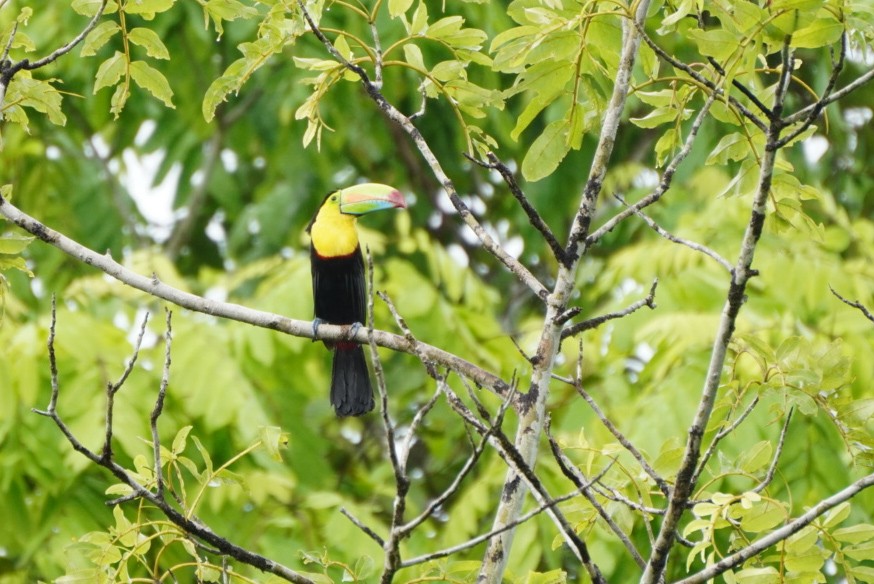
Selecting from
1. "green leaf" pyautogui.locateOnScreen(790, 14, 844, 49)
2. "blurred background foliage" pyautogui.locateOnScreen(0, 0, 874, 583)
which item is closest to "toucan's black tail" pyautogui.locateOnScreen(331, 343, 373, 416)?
"blurred background foliage" pyautogui.locateOnScreen(0, 0, 874, 583)

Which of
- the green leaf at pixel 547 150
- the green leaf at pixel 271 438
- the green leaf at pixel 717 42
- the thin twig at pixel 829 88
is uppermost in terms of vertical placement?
the green leaf at pixel 547 150

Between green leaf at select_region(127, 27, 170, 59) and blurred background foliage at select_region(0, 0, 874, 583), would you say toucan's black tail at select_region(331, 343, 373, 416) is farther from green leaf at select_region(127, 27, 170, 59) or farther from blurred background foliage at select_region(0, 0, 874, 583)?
green leaf at select_region(127, 27, 170, 59)

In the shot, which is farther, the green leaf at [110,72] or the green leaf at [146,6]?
the green leaf at [110,72]

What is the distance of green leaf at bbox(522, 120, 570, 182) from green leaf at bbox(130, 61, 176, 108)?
0.96 meters

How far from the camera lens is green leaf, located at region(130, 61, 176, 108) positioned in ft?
10.9

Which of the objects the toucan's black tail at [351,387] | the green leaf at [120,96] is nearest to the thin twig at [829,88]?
the green leaf at [120,96]

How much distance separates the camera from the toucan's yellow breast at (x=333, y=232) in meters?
5.93

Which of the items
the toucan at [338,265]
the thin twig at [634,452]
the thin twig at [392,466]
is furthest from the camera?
the toucan at [338,265]

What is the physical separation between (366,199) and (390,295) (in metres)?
0.90

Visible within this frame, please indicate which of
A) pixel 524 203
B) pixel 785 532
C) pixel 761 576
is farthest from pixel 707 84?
pixel 761 576

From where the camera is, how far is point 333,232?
234 inches

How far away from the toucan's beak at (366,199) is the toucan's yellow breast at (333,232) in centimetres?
13

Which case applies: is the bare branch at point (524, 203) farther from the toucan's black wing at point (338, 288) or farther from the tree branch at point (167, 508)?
the toucan's black wing at point (338, 288)

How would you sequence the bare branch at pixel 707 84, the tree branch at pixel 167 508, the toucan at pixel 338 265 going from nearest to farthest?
1. the bare branch at pixel 707 84
2. the tree branch at pixel 167 508
3. the toucan at pixel 338 265
